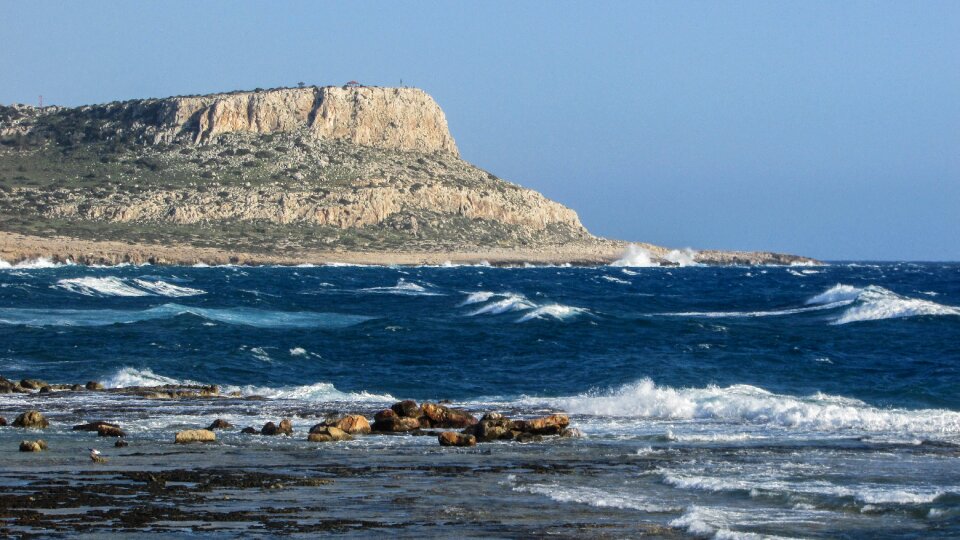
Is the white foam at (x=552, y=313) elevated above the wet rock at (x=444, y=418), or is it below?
above

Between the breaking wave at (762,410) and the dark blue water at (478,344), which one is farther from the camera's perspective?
the dark blue water at (478,344)

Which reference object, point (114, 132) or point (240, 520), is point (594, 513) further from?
point (114, 132)

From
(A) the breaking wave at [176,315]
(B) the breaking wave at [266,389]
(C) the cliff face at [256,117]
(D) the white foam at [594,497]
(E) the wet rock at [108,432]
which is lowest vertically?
(B) the breaking wave at [266,389]

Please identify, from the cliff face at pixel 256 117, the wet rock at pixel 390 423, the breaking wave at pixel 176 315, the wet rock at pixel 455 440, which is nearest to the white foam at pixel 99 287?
the breaking wave at pixel 176 315

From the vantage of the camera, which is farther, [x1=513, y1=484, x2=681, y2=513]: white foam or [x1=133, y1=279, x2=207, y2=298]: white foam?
[x1=133, y1=279, x2=207, y2=298]: white foam

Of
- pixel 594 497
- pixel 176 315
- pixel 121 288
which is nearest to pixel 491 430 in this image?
pixel 594 497

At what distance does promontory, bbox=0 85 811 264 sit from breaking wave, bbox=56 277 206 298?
46.7m

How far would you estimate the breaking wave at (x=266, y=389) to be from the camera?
92.8ft

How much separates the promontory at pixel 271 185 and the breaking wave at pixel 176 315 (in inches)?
2604

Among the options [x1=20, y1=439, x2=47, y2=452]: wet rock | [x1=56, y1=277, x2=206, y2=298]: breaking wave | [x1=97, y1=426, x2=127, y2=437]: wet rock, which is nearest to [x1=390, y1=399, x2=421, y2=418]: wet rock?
[x1=97, y1=426, x2=127, y2=437]: wet rock

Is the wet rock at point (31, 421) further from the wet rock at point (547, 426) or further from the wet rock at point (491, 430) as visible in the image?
the wet rock at point (547, 426)

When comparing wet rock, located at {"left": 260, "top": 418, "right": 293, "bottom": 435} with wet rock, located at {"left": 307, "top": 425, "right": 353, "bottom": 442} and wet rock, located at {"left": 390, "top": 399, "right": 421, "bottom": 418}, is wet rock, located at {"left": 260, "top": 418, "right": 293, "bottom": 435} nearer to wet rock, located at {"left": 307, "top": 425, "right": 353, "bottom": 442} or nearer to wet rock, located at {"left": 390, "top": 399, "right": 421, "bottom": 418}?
wet rock, located at {"left": 307, "top": 425, "right": 353, "bottom": 442}

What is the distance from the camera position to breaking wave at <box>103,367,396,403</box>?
2828 cm

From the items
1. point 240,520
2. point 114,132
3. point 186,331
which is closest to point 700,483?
point 240,520
